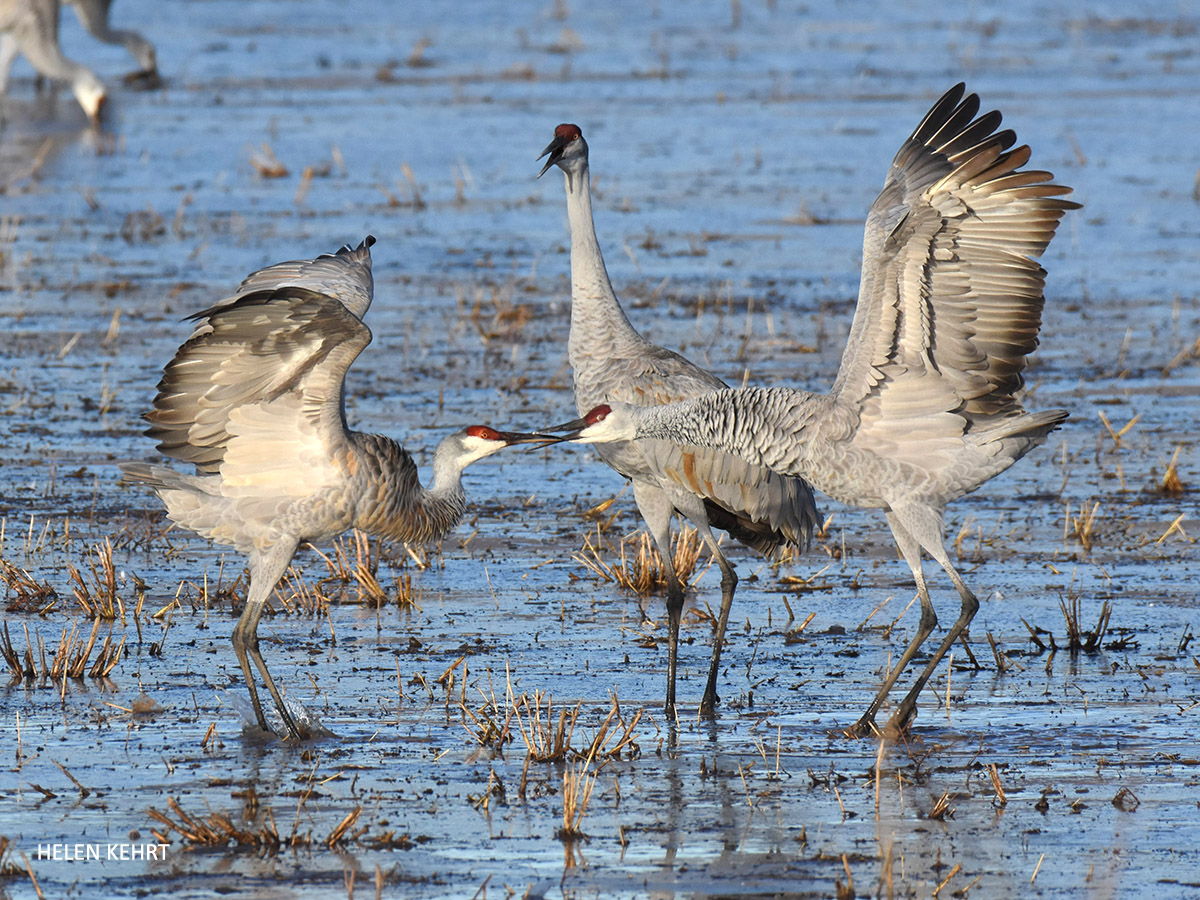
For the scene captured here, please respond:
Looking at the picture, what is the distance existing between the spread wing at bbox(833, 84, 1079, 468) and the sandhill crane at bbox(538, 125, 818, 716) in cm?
80

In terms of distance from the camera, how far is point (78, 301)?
41.4 feet

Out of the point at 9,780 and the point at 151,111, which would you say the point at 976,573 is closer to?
the point at 9,780

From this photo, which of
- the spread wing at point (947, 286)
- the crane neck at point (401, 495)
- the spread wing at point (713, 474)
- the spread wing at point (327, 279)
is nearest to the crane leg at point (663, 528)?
the spread wing at point (713, 474)

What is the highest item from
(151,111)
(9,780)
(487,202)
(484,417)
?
(151,111)

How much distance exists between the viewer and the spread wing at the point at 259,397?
5.93 m

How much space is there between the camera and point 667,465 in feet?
22.9

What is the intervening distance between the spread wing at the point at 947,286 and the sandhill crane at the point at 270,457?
116 cm

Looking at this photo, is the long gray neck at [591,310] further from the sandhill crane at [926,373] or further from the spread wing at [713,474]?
the sandhill crane at [926,373]

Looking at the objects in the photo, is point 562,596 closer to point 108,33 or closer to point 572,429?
point 572,429

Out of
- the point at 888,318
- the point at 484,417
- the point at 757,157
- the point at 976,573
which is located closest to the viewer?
the point at 888,318

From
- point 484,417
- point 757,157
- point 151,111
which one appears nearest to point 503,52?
point 151,111

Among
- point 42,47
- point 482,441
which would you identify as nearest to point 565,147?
point 482,441

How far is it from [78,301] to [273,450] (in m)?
6.86

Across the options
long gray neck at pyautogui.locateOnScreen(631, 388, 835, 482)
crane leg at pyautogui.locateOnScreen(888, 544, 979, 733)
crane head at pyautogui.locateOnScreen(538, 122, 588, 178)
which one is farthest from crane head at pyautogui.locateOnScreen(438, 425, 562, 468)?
crane head at pyautogui.locateOnScreen(538, 122, 588, 178)
